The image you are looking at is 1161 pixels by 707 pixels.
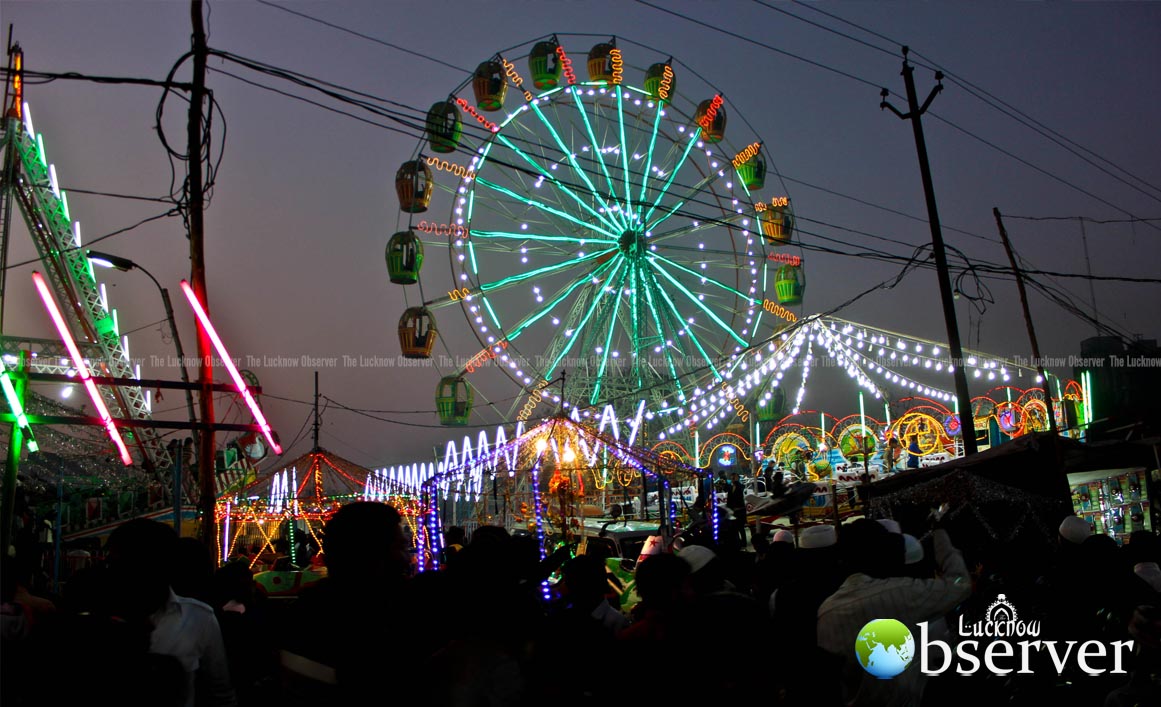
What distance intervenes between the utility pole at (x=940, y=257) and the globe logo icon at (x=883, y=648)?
10.3m

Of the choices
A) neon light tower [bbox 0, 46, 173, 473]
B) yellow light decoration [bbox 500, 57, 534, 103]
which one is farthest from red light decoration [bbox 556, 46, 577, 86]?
neon light tower [bbox 0, 46, 173, 473]

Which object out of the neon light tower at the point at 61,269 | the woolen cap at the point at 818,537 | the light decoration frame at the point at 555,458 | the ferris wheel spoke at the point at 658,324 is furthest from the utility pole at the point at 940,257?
the neon light tower at the point at 61,269

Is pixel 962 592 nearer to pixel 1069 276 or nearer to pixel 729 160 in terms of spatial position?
pixel 1069 276

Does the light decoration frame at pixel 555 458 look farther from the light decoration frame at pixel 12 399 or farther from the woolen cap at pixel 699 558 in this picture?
the woolen cap at pixel 699 558

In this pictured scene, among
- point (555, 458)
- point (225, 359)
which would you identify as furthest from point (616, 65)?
point (225, 359)

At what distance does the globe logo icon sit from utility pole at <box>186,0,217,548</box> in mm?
7023

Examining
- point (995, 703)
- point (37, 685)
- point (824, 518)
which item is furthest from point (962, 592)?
point (824, 518)

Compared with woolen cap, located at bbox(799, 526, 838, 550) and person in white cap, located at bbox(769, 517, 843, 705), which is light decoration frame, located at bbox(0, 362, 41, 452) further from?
woolen cap, located at bbox(799, 526, 838, 550)

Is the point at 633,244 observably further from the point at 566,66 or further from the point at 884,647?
the point at 884,647

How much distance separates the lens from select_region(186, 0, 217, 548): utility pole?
8523 millimetres

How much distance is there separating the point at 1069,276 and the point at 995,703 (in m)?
12.8

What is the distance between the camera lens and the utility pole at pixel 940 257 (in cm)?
1281

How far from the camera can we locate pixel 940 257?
13.6 meters

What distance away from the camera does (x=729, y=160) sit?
2448 cm
